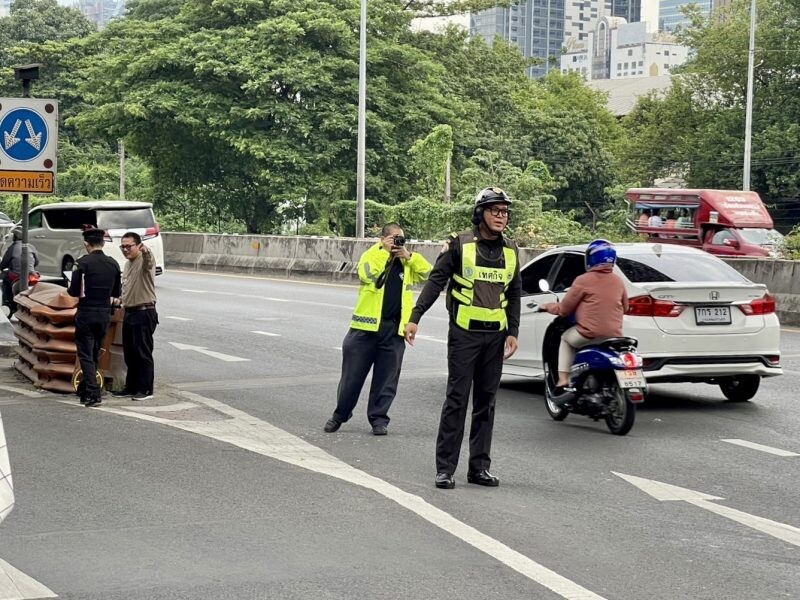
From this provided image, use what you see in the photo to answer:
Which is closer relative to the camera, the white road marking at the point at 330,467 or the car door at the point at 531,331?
the white road marking at the point at 330,467

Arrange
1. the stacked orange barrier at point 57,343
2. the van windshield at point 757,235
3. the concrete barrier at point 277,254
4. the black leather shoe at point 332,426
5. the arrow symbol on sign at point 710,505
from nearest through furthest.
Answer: the arrow symbol on sign at point 710,505, the black leather shoe at point 332,426, the stacked orange barrier at point 57,343, the concrete barrier at point 277,254, the van windshield at point 757,235

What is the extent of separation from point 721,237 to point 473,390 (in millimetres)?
31864

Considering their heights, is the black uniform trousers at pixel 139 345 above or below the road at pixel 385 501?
above

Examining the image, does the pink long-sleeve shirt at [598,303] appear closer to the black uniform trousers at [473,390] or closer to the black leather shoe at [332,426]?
the black leather shoe at [332,426]

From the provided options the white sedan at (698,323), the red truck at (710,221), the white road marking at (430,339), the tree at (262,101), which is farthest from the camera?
the tree at (262,101)

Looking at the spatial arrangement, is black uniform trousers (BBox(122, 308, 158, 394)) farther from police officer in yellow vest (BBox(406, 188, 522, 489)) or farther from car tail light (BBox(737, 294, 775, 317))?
car tail light (BBox(737, 294, 775, 317))

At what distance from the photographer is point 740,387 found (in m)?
13.0

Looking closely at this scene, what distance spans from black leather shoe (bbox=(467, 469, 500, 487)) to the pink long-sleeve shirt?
2586mm

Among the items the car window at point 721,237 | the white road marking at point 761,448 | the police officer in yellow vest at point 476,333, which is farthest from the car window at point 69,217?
the police officer in yellow vest at point 476,333

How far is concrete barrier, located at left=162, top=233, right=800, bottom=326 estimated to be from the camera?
33.0 m

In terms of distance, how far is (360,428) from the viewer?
11.4 metres

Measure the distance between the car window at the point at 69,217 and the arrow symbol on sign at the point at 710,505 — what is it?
66.6ft

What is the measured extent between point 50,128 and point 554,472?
8022 mm

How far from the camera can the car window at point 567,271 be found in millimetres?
13484
